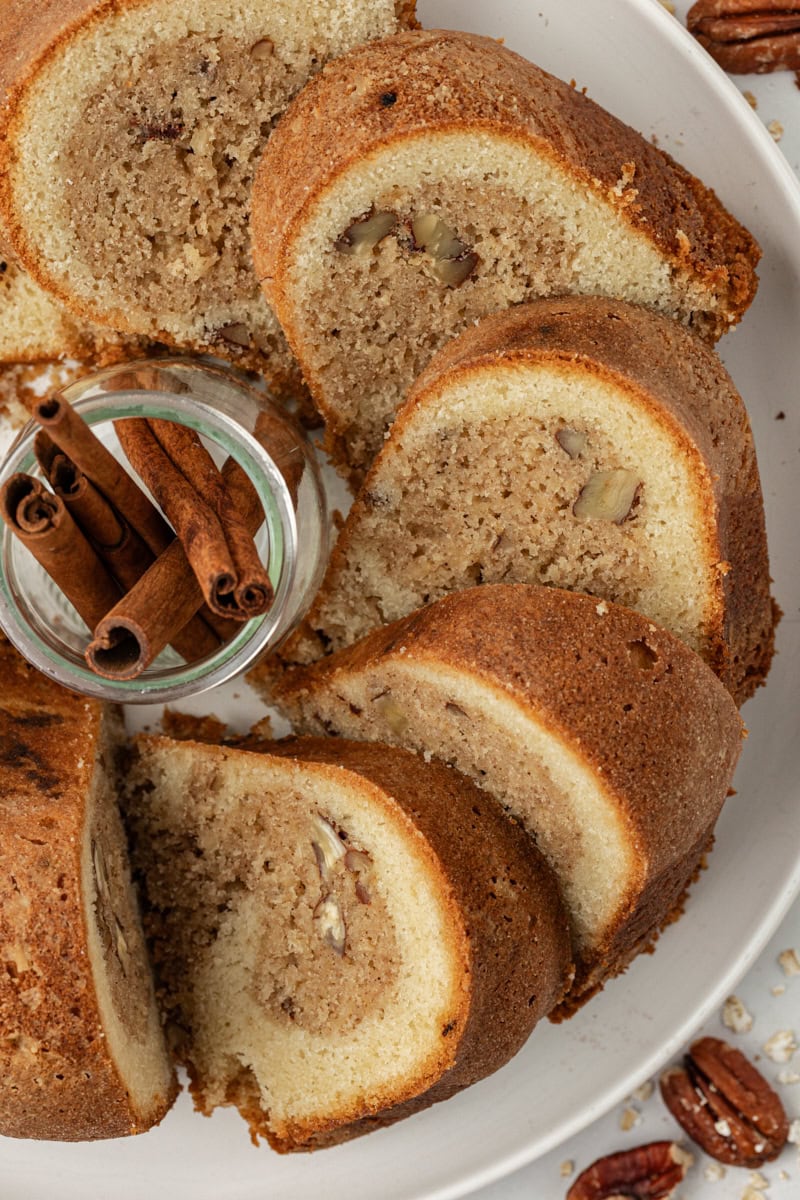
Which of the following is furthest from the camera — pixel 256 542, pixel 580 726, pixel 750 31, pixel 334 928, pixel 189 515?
pixel 750 31

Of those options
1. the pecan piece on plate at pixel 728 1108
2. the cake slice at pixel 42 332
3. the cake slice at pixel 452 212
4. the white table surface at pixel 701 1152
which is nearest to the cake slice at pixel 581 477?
the cake slice at pixel 452 212

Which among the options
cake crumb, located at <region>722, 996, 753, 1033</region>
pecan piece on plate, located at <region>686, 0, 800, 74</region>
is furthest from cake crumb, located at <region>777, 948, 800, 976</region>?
pecan piece on plate, located at <region>686, 0, 800, 74</region>

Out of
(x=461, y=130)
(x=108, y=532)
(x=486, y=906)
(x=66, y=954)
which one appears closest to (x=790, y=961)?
(x=486, y=906)

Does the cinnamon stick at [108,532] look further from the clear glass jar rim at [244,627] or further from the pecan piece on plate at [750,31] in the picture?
the pecan piece on plate at [750,31]

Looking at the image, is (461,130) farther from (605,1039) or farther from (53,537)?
(605,1039)

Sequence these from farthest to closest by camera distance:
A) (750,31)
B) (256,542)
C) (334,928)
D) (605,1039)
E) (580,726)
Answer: (605,1039), (750,31), (256,542), (334,928), (580,726)

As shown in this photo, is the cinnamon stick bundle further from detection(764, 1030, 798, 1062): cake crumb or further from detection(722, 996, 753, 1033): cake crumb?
detection(764, 1030, 798, 1062): cake crumb
